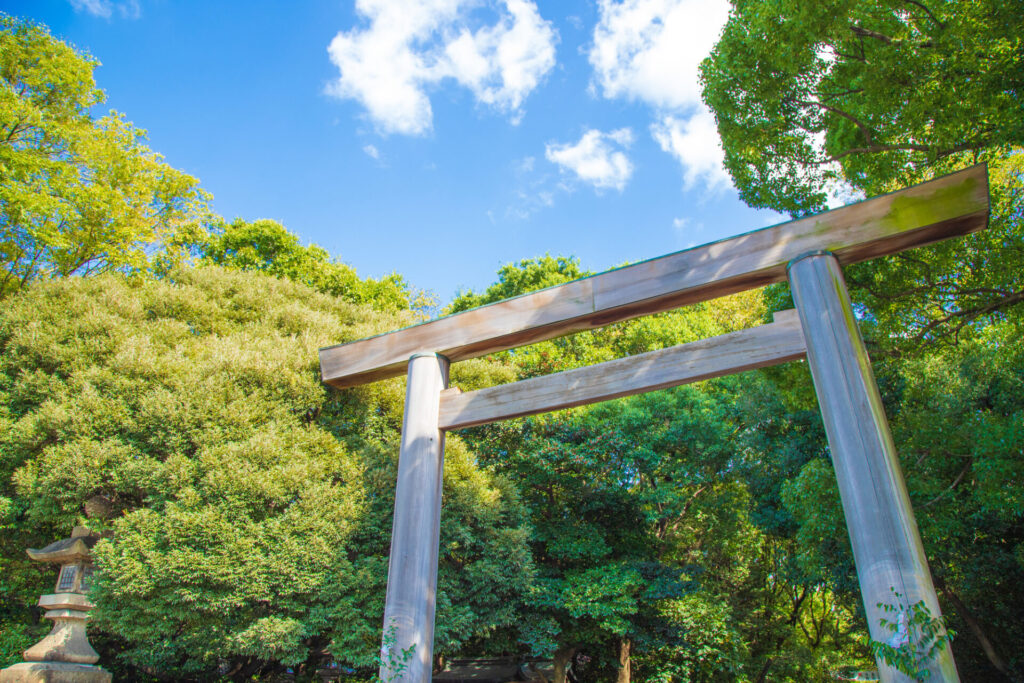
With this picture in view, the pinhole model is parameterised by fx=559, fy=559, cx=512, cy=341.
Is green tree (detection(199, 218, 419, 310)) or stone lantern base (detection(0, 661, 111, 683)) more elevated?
green tree (detection(199, 218, 419, 310))

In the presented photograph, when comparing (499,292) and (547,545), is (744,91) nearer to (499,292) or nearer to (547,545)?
(547,545)

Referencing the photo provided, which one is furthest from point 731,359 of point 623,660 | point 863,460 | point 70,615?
point 623,660

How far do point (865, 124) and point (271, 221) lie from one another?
43.2ft


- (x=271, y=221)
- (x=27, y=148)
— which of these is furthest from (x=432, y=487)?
(x=271, y=221)

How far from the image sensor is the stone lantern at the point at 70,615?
5695 millimetres

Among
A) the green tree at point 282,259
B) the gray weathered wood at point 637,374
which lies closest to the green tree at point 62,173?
the green tree at point 282,259

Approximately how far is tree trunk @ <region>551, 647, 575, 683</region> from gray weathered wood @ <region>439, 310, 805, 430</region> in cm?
580

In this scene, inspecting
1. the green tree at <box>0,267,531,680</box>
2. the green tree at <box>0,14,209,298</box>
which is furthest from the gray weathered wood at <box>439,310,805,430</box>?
the green tree at <box>0,14,209,298</box>

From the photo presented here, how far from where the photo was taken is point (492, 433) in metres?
8.73

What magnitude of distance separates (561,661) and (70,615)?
6.53 metres

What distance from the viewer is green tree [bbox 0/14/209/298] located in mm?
8586

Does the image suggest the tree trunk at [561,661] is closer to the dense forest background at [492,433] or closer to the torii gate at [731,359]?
the dense forest background at [492,433]

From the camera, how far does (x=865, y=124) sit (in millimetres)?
6164

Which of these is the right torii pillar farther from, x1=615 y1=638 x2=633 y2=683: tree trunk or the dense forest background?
x1=615 y1=638 x2=633 y2=683: tree trunk
